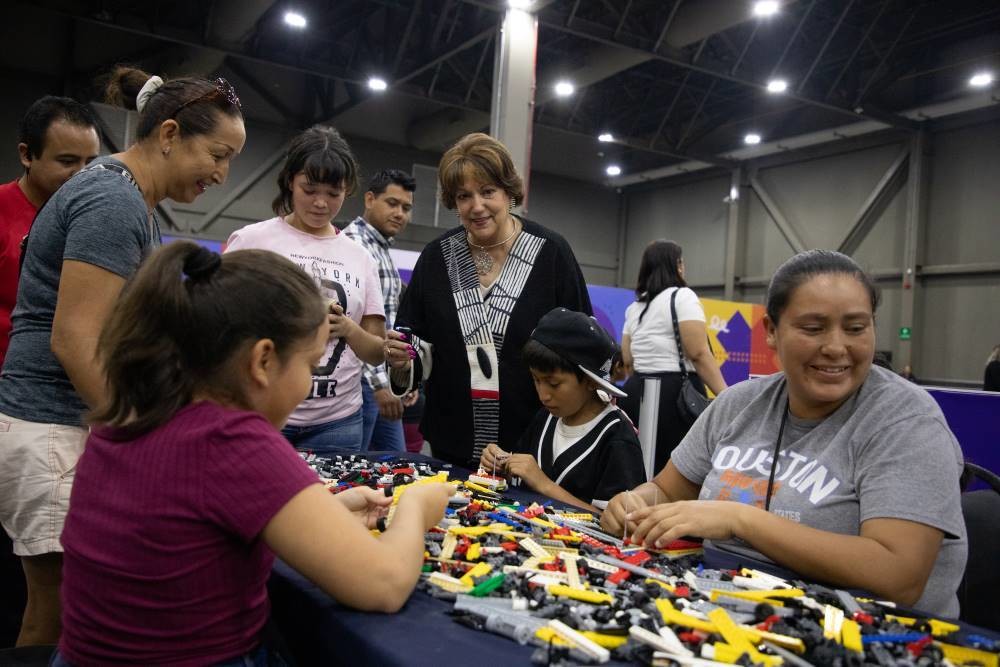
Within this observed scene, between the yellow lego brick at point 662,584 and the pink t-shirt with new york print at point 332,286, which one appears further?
the pink t-shirt with new york print at point 332,286

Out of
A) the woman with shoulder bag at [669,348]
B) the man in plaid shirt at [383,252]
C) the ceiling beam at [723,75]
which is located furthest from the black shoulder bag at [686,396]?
the ceiling beam at [723,75]

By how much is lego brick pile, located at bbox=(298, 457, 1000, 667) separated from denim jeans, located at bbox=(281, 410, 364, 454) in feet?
3.25

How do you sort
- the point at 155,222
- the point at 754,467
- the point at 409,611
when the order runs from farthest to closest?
1. the point at 155,222
2. the point at 754,467
3. the point at 409,611

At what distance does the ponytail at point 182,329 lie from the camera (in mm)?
1029

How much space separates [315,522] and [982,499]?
1.41 m

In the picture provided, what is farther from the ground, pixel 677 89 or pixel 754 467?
pixel 677 89

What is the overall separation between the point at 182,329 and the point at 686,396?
296 centimetres

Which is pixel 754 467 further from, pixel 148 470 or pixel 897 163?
pixel 897 163

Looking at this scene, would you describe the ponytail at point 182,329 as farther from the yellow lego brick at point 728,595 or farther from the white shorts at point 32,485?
the yellow lego brick at point 728,595

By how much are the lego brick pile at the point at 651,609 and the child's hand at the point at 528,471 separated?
1.47 feet

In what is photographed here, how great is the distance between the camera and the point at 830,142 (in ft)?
43.0

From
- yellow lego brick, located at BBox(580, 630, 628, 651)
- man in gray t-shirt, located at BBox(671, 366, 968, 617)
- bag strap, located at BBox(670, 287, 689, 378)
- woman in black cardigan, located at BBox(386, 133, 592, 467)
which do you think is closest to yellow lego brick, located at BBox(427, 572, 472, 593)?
yellow lego brick, located at BBox(580, 630, 628, 651)

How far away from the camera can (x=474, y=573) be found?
1160mm

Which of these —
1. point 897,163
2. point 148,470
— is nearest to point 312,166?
point 148,470
